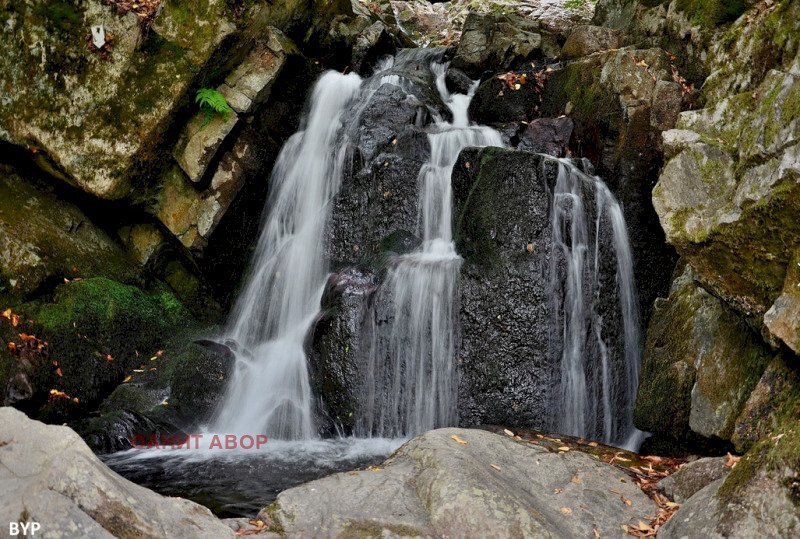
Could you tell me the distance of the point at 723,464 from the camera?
4055 mm

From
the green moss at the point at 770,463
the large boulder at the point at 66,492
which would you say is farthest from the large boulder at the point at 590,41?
the large boulder at the point at 66,492

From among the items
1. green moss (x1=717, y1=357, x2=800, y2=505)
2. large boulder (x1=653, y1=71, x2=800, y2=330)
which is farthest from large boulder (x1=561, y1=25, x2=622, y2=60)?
green moss (x1=717, y1=357, x2=800, y2=505)

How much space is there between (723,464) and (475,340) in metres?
3.21

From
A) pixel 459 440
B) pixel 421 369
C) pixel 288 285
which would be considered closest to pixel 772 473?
pixel 459 440

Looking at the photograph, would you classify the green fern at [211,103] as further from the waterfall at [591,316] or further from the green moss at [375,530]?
the green moss at [375,530]

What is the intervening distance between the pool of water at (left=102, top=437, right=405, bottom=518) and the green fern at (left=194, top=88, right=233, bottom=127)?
4978 millimetres

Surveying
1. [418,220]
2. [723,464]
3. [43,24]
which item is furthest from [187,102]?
[723,464]

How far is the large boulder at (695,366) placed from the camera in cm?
494

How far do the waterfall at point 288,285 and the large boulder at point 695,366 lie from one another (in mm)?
3813

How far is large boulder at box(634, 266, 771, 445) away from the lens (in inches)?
194

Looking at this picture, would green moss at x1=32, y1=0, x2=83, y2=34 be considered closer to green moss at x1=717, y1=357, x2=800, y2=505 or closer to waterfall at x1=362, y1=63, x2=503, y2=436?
waterfall at x1=362, y1=63, x2=503, y2=436

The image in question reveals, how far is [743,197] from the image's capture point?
15.0 ft

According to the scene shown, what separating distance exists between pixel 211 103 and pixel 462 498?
7.37 meters

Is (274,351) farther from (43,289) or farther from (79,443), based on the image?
(79,443)
